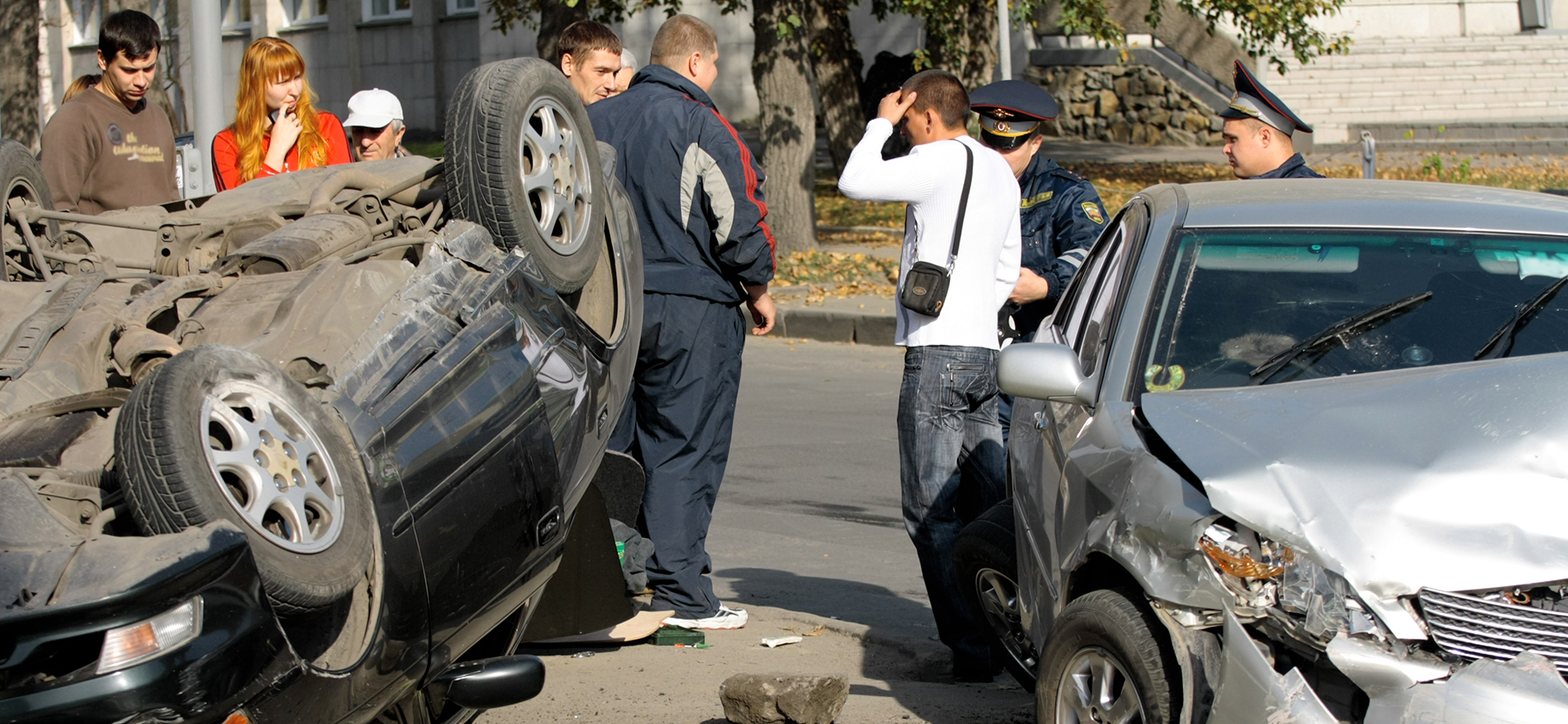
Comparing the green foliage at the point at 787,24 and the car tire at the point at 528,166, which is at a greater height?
the green foliage at the point at 787,24

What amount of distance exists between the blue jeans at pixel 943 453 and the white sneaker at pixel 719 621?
2.60 ft

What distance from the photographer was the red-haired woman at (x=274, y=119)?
6711mm

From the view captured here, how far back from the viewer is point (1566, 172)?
22.0m

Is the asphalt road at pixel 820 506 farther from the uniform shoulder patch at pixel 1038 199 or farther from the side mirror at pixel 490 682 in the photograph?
the side mirror at pixel 490 682

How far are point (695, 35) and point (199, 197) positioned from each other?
191cm

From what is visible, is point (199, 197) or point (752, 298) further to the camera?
point (752, 298)

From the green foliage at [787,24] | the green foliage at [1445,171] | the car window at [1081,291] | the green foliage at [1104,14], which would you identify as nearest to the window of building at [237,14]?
the green foliage at [1104,14]

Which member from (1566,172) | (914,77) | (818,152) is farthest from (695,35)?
(818,152)

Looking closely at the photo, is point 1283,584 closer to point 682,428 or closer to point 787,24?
point 682,428

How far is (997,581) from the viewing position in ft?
15.5

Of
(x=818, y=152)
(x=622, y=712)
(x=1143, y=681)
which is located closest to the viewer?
(x=1143, y=681)

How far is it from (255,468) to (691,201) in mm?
2792

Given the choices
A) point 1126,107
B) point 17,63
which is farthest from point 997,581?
point 1126,107

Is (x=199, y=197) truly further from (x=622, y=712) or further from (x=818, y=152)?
(x=818, y=152)
